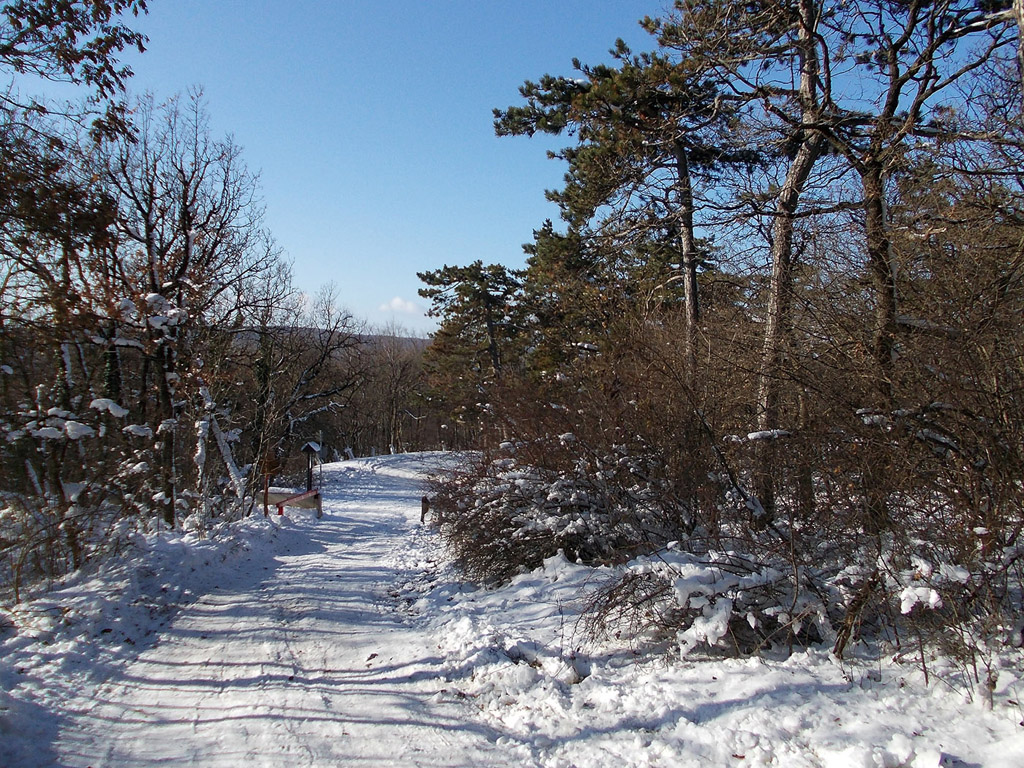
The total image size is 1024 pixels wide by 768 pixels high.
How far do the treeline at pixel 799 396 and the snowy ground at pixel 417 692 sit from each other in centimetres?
41

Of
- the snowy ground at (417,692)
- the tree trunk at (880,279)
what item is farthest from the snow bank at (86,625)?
the tree trunk at (880,279)

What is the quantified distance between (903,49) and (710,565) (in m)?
7.24

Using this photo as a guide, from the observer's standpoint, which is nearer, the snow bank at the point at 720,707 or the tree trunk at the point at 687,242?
the snow bank at the point at 720,707

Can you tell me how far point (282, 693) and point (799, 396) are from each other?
5.31 metres

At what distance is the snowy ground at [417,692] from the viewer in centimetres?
368

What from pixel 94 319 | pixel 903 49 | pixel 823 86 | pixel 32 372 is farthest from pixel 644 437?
pixel 32 372

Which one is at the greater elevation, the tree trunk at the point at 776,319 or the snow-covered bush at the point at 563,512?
the tree trunk at the point at 776,319

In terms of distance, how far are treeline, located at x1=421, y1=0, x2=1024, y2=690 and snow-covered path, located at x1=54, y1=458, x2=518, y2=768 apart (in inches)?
66.6

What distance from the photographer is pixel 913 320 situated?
5176 millimetres

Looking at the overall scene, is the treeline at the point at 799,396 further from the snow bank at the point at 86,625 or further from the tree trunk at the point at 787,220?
the snow bank at the point at 86,625

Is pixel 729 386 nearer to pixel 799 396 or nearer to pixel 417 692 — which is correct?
pixel 799 396

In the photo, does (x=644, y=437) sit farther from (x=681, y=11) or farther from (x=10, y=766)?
(x=681, y=11)

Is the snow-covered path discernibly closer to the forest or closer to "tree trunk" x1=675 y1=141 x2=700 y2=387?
the forest

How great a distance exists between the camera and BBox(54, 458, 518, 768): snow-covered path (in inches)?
161
